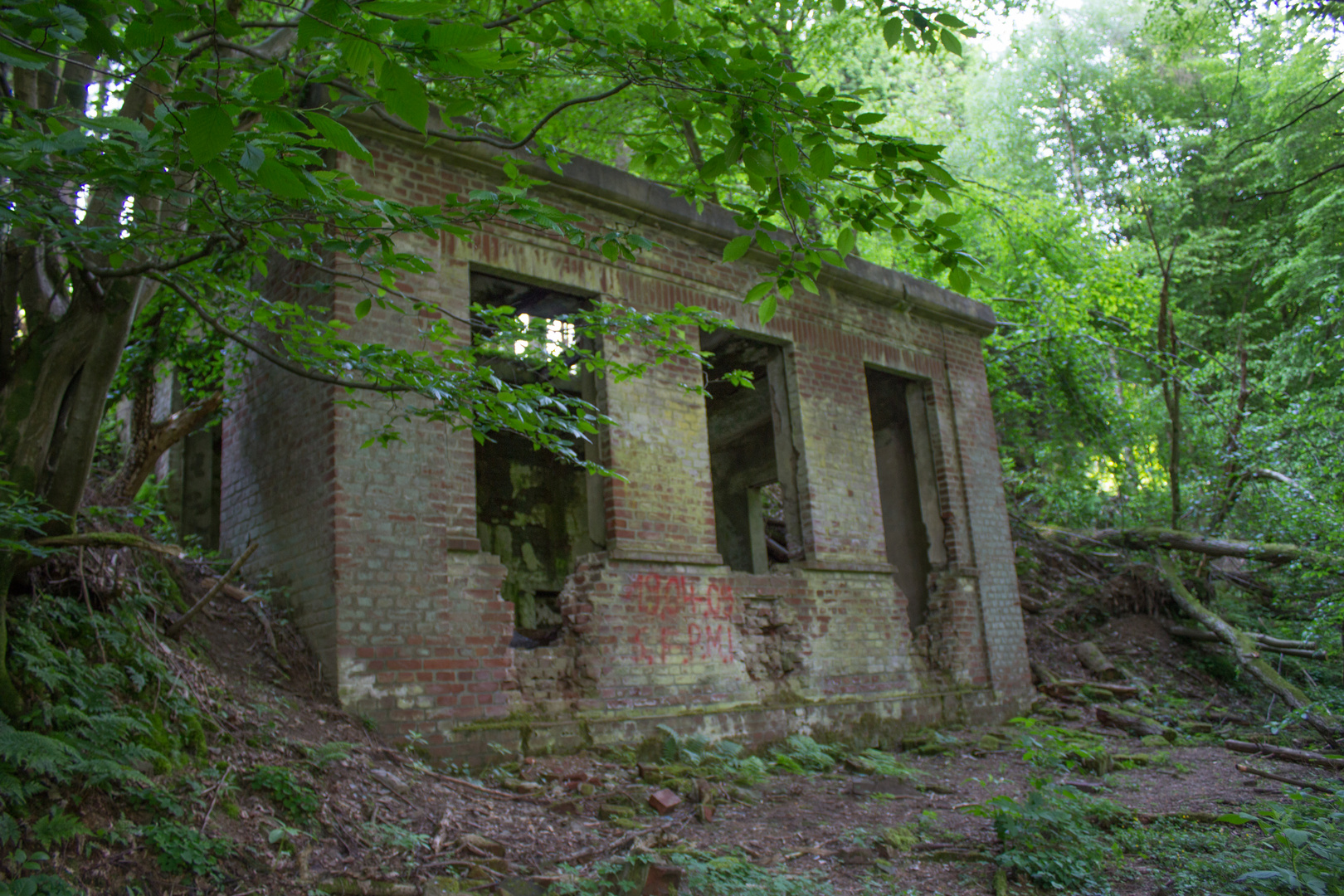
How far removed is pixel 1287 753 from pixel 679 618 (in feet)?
17.2

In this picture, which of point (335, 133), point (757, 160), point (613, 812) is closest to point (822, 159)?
point (757, 160)

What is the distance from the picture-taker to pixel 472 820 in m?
A: 5.11

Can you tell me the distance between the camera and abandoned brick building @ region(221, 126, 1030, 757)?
6238 mm

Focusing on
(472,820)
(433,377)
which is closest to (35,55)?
(433,377)

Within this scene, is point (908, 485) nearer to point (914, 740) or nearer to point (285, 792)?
point (914, 740)

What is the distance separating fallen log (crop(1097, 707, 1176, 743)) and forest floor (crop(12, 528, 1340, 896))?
116 cm

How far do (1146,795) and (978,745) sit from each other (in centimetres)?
226

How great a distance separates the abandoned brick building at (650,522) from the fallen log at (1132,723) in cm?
92

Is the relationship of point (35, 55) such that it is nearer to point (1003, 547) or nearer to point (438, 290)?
point (438, 290)

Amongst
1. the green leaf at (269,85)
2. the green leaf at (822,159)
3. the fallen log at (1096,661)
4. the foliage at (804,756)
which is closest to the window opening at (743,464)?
the foliage at (804,756)

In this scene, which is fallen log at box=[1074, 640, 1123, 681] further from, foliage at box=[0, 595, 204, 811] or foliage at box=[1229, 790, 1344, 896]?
foliage at box=[0, 595, 204, 811]

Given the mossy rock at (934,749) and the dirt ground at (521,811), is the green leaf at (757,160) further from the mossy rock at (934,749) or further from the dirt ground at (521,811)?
the mossy rock at (934,749)

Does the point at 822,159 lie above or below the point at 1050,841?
above

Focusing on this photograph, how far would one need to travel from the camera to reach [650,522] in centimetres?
765
